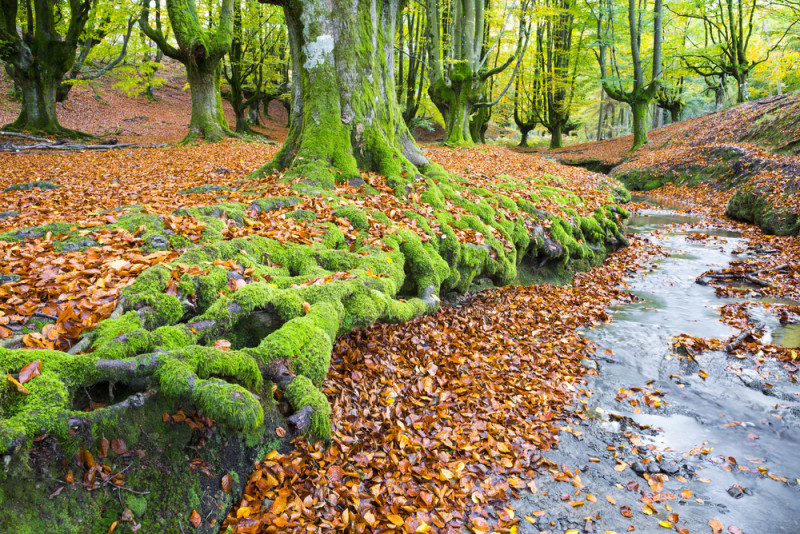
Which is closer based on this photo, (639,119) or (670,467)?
(670,467)

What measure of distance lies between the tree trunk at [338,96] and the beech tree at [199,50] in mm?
9754

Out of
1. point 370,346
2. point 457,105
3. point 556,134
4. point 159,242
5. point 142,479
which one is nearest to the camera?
point 142,479

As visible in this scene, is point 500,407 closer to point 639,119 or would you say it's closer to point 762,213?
point 762,213

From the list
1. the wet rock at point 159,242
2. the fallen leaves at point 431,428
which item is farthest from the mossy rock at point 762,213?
the wet rock at point 159,242

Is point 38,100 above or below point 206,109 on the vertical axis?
above

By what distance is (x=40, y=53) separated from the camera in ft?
55.4

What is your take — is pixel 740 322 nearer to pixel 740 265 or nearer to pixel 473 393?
pixel 740 265

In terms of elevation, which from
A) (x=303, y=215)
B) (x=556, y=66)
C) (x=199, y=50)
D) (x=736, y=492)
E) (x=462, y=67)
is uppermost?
(x=556, y=66)

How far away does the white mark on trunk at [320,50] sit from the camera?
760 cm

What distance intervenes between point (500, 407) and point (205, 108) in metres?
17.3

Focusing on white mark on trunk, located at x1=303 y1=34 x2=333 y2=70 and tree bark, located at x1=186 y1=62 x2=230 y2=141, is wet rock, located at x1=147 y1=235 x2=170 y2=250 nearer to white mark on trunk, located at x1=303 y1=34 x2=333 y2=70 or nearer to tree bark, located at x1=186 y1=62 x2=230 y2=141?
white mark on trunk, located at x1=303 y1=34 x2=333 y2=70

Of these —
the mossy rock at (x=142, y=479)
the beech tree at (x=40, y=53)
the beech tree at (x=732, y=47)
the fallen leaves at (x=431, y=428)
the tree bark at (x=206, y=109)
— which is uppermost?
the beech tree at (x=732, y=47)

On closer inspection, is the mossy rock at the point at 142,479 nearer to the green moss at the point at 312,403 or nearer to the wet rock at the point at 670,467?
the green moss at the point at 312,403

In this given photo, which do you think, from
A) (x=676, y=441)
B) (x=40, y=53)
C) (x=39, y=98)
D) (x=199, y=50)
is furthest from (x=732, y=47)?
(x=39, y=98)
